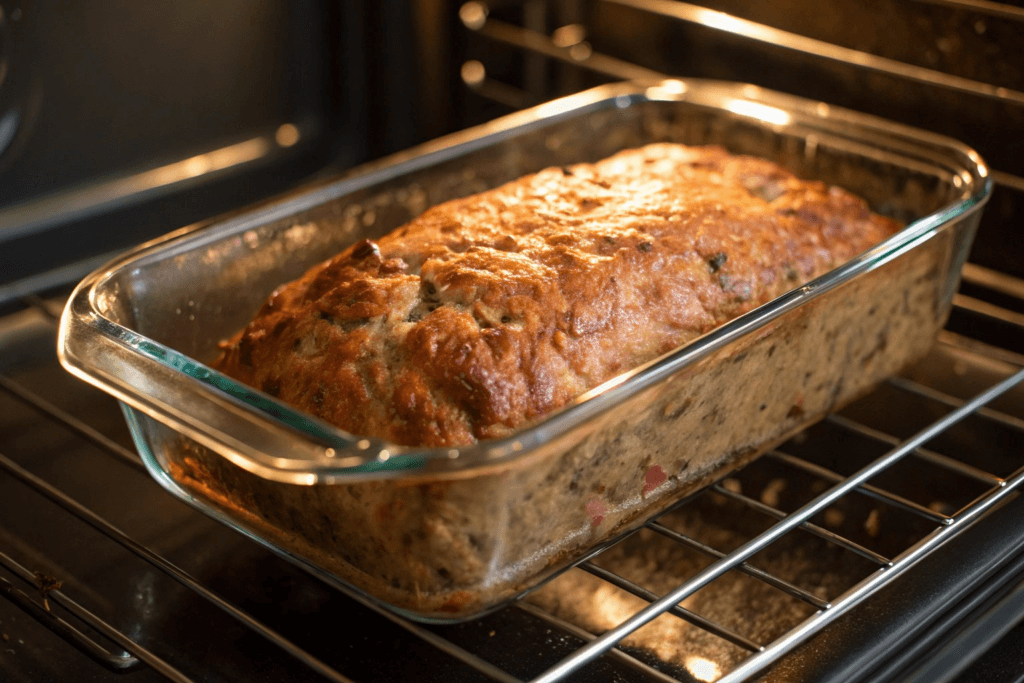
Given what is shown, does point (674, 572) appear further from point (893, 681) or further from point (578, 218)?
point (578, 218)

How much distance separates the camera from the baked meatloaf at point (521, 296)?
2.85 ft

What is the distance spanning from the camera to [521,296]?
3.05ft

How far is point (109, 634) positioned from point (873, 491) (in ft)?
2.19

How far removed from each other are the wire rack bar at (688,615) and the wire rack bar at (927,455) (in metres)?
0.31

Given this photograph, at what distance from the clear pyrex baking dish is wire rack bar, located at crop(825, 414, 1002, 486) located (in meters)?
0.05

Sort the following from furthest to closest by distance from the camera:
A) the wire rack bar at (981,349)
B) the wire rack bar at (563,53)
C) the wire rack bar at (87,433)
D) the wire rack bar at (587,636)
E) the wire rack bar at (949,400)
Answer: the wire rack bar at (563,53) → the wire rack bar at (981,349) → the wire rack bar at (949,400) → the wire rack bar at (87,433) → the wire rack bar at (587,636)

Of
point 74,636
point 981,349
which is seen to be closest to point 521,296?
point 74,636

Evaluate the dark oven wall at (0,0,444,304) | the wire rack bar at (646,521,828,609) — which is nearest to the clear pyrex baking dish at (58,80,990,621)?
the wire rack bar at (646,521,828,609)

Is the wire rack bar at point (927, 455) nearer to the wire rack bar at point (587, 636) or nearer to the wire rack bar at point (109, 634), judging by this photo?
the wire rack bar at point (587, 636)

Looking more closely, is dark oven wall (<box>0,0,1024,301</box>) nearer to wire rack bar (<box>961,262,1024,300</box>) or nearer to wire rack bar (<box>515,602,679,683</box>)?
wire rack bar (<box>961,262,1024,300</box>)

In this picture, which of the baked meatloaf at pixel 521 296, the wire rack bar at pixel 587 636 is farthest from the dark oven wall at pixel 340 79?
the wire rack bar at pixel 587 636

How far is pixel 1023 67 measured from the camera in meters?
1.21

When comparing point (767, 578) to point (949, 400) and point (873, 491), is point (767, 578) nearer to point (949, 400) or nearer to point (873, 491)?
A: point (873, 491)

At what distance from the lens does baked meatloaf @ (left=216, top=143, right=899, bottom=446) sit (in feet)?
2.85
